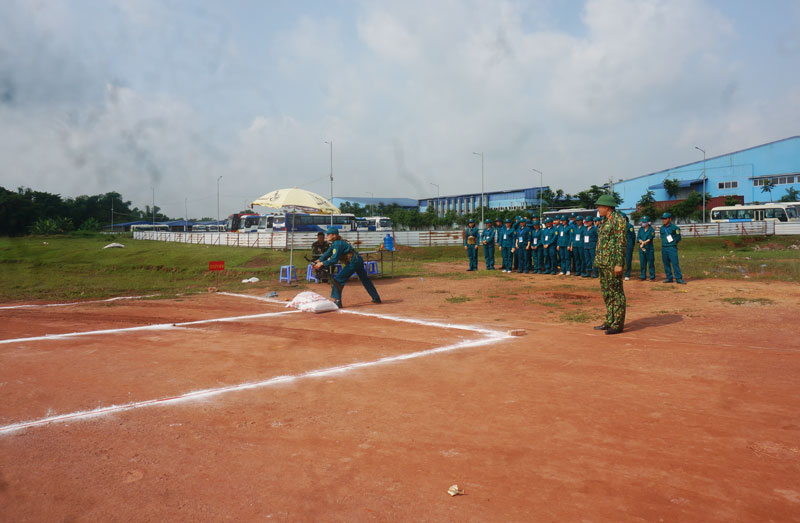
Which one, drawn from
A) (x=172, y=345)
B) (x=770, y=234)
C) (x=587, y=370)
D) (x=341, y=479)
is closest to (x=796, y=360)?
(x=587, y=370)

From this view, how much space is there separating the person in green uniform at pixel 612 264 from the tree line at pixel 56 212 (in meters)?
63.1

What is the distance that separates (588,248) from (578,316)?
22.5 feet

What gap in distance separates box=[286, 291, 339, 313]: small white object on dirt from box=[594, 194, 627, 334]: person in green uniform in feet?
16.9

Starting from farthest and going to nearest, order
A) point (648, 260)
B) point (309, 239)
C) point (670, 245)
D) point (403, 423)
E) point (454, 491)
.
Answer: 1. point (309, 239)
2. point (648, 260)
3. point (670, 245)
4. point (403, 423)
5. point (454, 491)

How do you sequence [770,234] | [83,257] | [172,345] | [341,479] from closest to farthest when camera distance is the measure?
[341,479], [172,345], [83,257], [770,234]

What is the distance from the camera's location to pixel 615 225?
7.96m

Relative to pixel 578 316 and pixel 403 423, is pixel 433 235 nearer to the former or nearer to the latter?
pixel 578 316

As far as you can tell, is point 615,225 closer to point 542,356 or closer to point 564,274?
point 542,356

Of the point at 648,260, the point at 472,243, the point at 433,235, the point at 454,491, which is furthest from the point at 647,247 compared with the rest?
the point at 433,235

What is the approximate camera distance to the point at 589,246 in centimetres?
1573

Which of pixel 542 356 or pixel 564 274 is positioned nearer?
pixel 542 356

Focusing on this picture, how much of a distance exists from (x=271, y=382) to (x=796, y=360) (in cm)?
594

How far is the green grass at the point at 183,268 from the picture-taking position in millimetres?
15023

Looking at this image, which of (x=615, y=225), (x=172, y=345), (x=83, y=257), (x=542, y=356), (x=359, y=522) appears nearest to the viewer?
(x=359, y=522)
